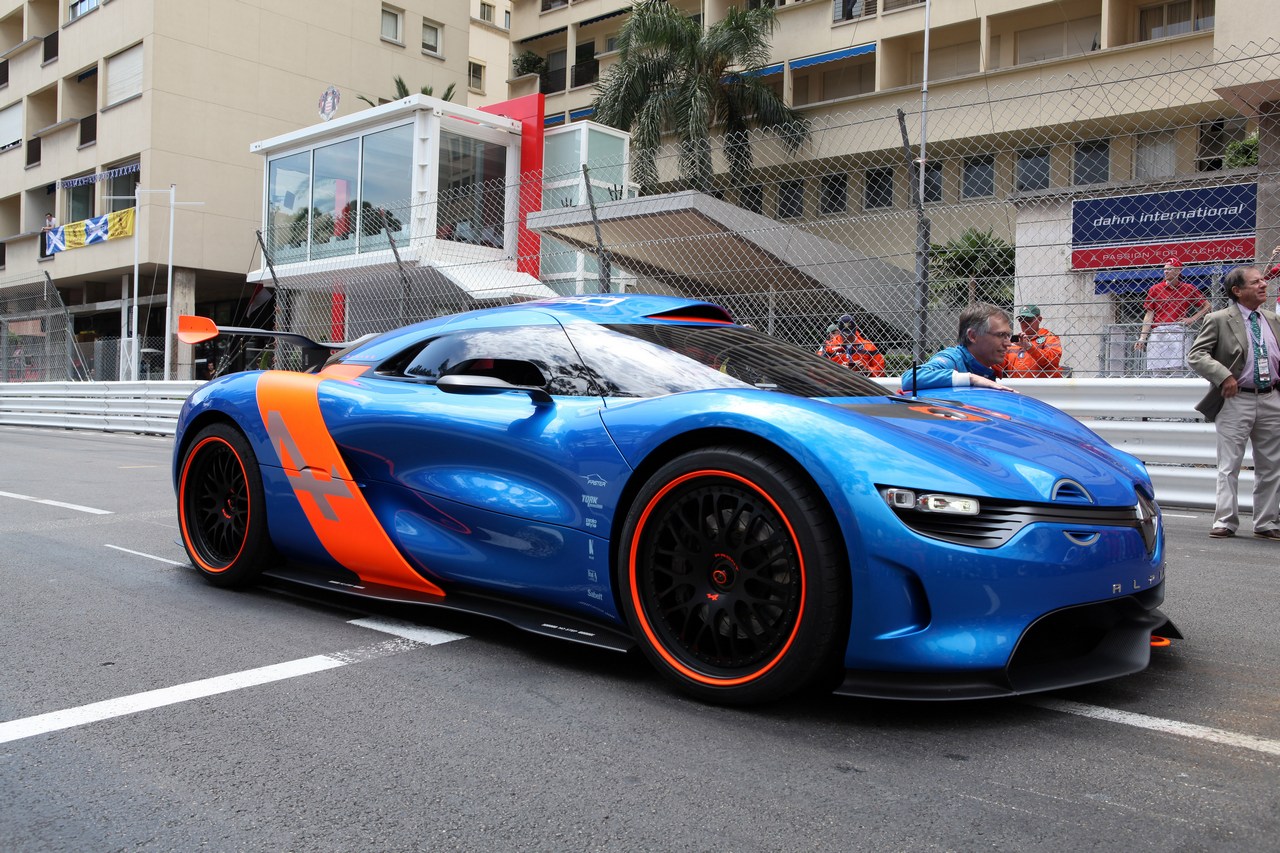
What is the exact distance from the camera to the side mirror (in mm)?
3531

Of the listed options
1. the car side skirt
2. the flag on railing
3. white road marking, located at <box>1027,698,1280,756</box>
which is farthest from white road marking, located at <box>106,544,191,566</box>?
the flag on railing

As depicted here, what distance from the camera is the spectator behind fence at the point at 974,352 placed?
5230mm

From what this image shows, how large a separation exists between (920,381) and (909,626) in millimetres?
2738

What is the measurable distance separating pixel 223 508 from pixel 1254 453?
5.74 meters

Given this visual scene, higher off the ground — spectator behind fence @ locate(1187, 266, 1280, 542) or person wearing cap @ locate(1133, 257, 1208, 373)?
person wearing cap @ locate(1133, 257, 1208, 373)

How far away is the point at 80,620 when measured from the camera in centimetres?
410

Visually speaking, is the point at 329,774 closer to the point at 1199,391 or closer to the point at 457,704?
the point at 457,704

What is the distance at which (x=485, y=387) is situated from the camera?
3590 mm

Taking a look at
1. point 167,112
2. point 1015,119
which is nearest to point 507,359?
point 1015,119

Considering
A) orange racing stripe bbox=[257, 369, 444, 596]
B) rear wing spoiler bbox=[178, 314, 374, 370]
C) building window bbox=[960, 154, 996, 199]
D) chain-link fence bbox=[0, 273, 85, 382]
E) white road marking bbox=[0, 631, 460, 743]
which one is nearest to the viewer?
white road marking bbox=[0, 631, 460, 743]

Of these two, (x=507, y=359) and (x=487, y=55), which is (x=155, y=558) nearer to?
(x=507, y=359)

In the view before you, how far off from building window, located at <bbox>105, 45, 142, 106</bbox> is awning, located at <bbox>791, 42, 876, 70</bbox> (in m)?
19.4

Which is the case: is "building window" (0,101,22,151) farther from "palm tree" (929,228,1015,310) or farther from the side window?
the side window

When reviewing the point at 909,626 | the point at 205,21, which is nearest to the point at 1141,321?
the point at 909,626
